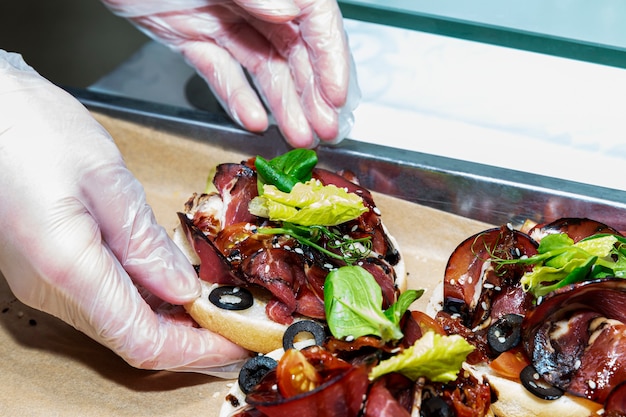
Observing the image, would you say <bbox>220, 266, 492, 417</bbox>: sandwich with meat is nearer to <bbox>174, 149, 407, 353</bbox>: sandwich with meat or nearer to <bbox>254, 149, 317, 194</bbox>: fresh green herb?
<bbox>174, 149, 407, 353</bbox>: sandwich with meat

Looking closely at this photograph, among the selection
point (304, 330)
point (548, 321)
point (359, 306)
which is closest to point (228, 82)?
point (304, 330)

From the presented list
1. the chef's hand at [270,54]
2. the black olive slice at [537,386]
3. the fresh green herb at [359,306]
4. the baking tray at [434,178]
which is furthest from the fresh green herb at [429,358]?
the chef's hand at [270,54]

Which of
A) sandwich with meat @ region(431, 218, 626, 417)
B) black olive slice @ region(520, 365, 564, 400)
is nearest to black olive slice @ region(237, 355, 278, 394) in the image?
sandwich with meat @ region(431, 218, 626, 417)

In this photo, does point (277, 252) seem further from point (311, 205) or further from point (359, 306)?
point (359, 306)

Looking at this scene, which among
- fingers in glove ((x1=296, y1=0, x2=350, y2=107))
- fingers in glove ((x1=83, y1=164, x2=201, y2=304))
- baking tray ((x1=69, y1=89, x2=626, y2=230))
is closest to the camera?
fingers in glove ((x1=83, y1=164, x2=201, y2=304))

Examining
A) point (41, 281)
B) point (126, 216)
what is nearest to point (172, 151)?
point (126, 216)

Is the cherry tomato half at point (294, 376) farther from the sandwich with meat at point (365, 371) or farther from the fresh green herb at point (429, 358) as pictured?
the fresh green herb at point (429, 358)
